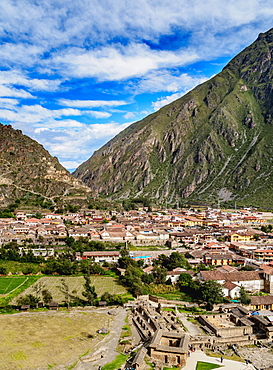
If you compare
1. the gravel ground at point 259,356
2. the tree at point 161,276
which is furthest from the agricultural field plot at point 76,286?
the gravel ground at point 259,356

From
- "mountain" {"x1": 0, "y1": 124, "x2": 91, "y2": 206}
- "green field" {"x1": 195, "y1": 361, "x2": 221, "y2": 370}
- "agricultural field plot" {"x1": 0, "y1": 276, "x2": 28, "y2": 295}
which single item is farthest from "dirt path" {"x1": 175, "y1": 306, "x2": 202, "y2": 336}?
"mountain" {"x1": 0, "y1": 124, "x2": 91, "y2": 206}

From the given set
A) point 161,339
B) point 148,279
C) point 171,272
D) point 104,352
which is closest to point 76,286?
point 148,279

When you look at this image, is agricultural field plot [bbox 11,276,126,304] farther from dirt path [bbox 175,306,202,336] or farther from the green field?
the green field

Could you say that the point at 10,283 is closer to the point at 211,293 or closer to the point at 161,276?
the point at 161,276

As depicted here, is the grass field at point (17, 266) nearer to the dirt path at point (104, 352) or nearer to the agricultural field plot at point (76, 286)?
the agricultural field plot at point (76, 286)

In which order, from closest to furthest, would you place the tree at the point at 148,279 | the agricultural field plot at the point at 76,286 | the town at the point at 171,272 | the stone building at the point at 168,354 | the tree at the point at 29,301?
1. the stone building at the point at 168,354
2. the town at the point at 171,272
3. the tree at the point at 29,301
4. the agricultural field plot at the point at 76,286
5. the tree at the point at 148,279

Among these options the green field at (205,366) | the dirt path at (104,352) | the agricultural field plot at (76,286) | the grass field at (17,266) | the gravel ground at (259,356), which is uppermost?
the grass field at (17,266)

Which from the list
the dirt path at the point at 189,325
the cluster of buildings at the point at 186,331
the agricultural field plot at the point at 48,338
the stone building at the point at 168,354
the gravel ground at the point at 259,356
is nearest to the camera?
the stone building at the point at 168,354
